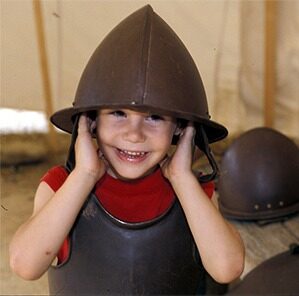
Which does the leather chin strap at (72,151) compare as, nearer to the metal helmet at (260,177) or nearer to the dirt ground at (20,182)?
the dirt ground at (20,182)

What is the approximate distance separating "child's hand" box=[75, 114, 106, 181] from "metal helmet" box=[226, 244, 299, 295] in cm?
42

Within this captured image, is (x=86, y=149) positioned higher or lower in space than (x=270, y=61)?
higher

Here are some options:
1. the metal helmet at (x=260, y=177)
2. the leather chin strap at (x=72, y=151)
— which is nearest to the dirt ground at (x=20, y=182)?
the leather chin strap at (x=72, y=151)

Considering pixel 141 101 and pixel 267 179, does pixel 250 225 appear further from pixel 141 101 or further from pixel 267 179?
pixel 141 101

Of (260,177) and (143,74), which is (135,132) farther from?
(260,177)

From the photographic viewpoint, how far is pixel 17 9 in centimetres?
65

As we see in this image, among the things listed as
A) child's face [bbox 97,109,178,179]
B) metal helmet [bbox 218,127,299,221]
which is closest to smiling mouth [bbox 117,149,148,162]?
child's face [bbox 97,109,178,179]

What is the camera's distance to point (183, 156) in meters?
0.71

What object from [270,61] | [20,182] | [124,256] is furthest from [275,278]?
[270,61]

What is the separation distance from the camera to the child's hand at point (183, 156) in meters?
0.70

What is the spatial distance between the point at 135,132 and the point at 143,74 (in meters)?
0.06

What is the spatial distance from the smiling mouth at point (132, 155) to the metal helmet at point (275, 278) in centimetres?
41

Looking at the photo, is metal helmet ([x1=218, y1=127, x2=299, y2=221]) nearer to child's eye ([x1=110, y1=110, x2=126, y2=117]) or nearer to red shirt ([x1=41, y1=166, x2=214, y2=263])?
red shirt ([x1=41, y1=166, x2=214, y2=263])

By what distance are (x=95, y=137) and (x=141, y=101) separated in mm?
102
